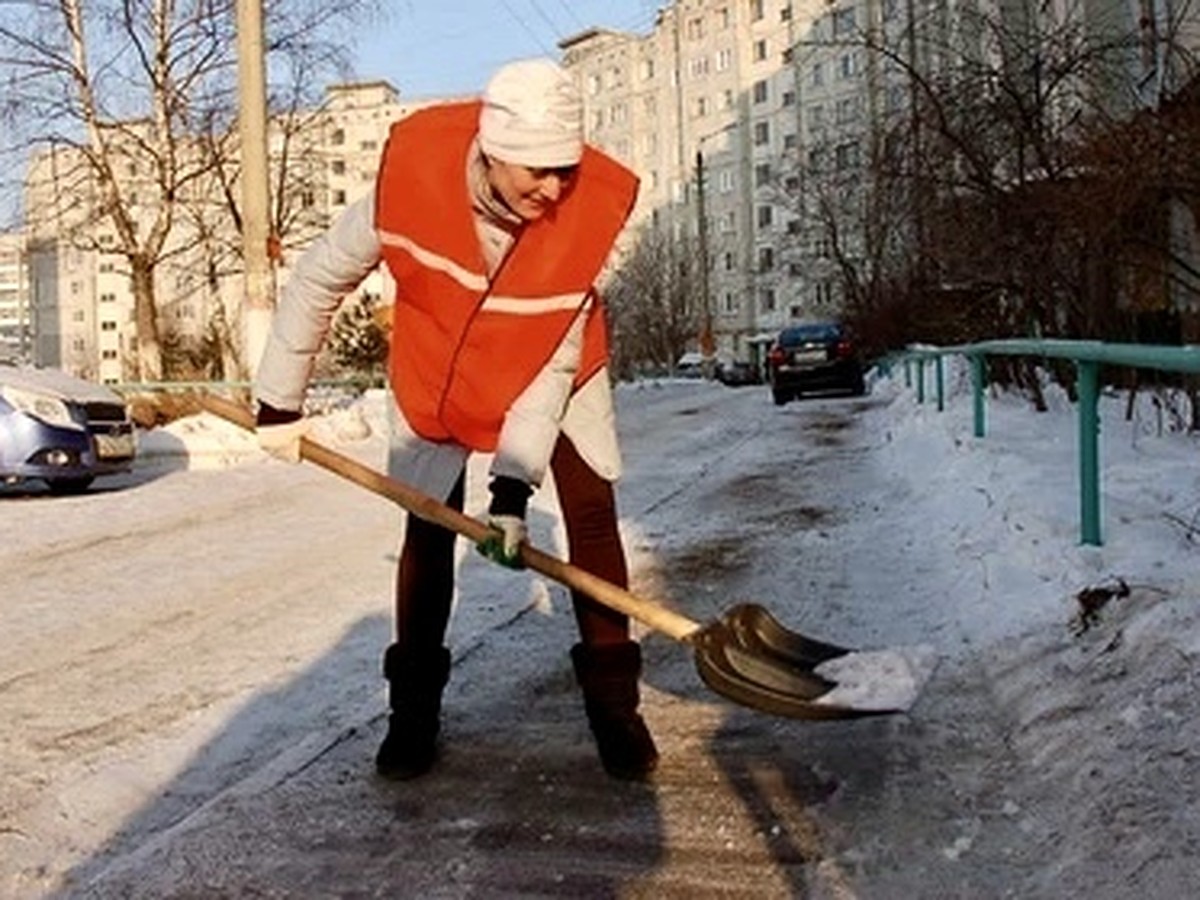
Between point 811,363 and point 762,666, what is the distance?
1974 centimetres

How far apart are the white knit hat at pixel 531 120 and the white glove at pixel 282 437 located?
857mm

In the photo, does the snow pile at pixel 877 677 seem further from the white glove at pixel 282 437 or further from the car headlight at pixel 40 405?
the car headlight at pixel 40 405

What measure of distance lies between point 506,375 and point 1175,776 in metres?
1.57

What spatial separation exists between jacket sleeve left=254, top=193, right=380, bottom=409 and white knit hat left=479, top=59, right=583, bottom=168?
400 mm

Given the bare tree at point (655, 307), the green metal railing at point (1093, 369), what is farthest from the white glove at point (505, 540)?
the bare tree at point (655, 307)

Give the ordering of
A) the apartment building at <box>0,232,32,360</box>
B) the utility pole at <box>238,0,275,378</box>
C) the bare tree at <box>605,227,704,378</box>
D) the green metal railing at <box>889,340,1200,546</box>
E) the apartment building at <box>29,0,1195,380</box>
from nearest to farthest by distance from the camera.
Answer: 1. the green metal railing at <box>889,340,1200,546</box>
2. the utility pole at <box>238,0,275,378</box>
3. the apartment building at <box>0,232,32,360</box>
4. the bare tree at <box>605,227,704,378</box>
5. the apartment building at <box>29,0,1195,380</box>

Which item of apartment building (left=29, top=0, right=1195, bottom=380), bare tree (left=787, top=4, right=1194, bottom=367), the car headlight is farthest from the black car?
apartment building (left=29, top=0, right=1195, bottom=380)

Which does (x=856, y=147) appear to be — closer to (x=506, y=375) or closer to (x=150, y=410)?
(x=150, y=410)

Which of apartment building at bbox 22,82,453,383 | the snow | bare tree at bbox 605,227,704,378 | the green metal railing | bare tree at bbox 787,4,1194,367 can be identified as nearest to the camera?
the green metal railing

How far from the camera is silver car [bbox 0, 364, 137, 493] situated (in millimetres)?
9156

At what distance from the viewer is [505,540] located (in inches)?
113

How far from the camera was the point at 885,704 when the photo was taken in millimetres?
2855

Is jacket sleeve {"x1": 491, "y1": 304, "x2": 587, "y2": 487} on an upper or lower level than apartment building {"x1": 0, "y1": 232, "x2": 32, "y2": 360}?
lower

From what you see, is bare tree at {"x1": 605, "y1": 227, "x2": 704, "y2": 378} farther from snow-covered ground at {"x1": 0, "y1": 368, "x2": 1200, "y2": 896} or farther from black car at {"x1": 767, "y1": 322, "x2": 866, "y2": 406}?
snow-covered ground at {"x1": 0, "y1": 368, "x2": 1200, "y2": 896}
